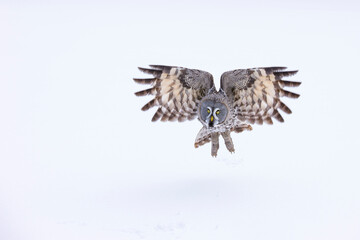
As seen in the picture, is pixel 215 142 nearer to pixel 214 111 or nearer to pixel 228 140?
pixel 228 140

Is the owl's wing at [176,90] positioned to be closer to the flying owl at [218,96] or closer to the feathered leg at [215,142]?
the flying owl at [218,96]

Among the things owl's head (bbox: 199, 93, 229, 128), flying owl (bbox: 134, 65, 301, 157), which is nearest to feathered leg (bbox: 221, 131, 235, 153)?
flying owl (bbox: 134, 65, 301, 157)

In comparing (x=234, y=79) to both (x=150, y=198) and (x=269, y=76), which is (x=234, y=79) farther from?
(x=150, y=198)

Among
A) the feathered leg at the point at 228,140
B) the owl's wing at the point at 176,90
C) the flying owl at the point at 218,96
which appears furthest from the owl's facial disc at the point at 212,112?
the feathered leg at the point at 228,140

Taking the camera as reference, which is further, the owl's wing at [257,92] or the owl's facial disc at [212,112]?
the owl's facial disc at [212,112]

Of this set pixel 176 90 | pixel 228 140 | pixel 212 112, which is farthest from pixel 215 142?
pixel 176 90

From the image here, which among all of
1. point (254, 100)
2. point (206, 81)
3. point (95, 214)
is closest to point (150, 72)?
point (206, 81)
